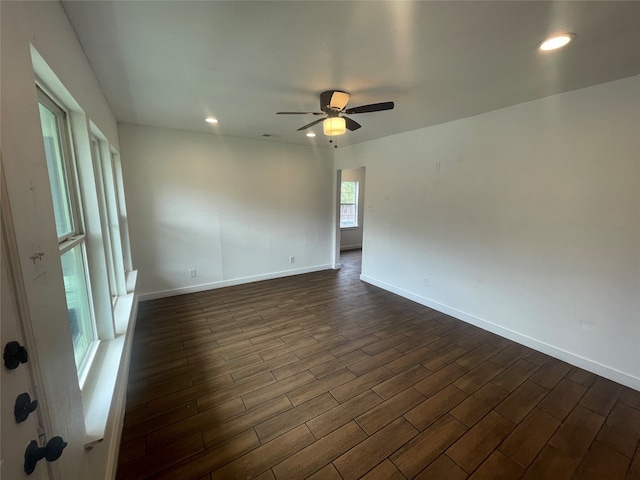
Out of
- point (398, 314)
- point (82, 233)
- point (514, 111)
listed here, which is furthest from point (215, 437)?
point (514, 111)

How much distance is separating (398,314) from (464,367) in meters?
1.14

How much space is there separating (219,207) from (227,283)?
127 centimetres

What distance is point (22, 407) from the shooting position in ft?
2.19

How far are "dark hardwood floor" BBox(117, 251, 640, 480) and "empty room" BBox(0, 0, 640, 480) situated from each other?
18mm

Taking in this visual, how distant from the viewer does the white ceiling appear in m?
1.37

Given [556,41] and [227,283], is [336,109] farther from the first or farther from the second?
[227,283]

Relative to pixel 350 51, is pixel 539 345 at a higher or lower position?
lower

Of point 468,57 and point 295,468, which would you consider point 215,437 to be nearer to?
point 295,468

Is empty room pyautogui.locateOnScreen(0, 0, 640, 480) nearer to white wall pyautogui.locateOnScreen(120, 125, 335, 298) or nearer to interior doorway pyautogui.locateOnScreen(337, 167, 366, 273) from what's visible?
white wall pyautogui.locateOnScreen(120, 125, 335, 298)

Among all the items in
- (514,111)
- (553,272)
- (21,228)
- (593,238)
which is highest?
(514,111)

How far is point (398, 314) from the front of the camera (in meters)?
3.56

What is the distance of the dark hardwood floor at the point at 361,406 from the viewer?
1586 millimetres

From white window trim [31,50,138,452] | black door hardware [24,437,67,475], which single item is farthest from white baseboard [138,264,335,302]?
black door hardware [24,437,67,475]

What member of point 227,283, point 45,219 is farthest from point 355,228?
point 45,219
